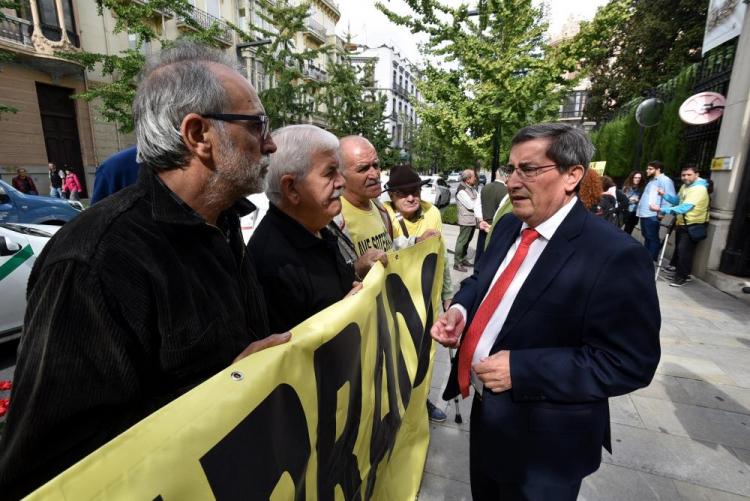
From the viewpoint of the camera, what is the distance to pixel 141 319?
991 millimetres

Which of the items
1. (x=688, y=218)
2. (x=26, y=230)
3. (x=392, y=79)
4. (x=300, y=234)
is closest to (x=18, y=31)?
(x=26, y=230)

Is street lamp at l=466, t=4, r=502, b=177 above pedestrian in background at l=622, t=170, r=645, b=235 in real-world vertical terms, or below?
above

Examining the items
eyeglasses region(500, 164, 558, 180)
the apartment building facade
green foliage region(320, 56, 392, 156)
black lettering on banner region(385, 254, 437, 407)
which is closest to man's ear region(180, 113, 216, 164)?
black lettering on banner region(385, 254, 437, 407)

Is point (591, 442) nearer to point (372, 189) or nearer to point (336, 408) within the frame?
point (336, 408)

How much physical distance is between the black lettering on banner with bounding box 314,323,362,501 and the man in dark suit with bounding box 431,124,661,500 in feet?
1.70

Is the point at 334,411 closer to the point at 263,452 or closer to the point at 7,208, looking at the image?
the point at 263,452

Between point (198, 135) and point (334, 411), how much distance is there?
100cm

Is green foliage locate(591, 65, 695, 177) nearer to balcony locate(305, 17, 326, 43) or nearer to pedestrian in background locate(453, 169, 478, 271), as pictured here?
pedestrian in background locate(453, 169, 478, 271)

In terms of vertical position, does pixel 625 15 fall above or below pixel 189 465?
above

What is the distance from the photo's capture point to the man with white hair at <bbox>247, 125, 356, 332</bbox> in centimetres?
173

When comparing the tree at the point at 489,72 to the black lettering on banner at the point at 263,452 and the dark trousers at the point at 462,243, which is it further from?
the black lettering on banner at the point at 263,452

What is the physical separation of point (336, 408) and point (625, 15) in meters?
10.7

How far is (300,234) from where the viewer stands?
1849mm

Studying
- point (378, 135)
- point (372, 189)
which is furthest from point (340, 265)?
point (378, 135)
